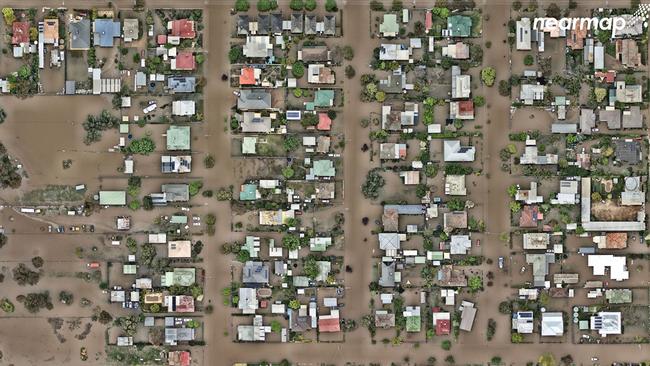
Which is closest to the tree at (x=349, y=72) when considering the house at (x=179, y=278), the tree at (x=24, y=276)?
the house at (x=179, y=278)

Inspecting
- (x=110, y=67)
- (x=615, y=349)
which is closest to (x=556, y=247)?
(x=615, y=349)

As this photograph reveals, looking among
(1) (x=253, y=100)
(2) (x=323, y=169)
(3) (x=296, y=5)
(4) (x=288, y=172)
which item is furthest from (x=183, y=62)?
(2) (x=323, y=169)

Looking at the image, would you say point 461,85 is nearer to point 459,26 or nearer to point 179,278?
point 459,26

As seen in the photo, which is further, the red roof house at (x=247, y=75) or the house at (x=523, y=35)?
the house at (x=523, y=35)

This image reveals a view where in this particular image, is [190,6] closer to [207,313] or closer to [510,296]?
[207,313]

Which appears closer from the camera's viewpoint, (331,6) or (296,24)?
(296,24)

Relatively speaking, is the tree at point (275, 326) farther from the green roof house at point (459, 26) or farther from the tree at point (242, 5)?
the green roof house at point (459, 26)

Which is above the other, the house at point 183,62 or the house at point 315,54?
the house at point 315,54
